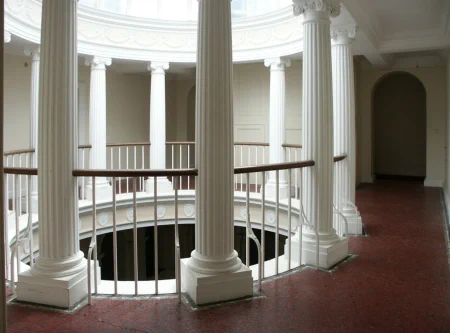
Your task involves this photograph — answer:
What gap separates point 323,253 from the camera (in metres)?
4.66

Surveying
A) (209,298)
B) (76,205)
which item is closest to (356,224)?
(209,298)

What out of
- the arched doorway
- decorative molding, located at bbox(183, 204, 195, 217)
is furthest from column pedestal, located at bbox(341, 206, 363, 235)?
the arched doorway

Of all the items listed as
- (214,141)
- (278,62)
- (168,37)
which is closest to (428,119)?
(278,62)

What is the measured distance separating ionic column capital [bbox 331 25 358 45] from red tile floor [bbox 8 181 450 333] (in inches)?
130

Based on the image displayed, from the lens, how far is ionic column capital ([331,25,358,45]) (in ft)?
20.4

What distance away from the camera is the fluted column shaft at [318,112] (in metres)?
4.77

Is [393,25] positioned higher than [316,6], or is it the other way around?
[393,25]

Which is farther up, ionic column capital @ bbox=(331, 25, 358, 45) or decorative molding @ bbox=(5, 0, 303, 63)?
decorative molding @ bbox=(5, 0, 303, 63)

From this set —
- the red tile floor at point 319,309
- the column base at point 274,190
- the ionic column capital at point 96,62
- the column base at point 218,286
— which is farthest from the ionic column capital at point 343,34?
the ionic column capital at point 96,62

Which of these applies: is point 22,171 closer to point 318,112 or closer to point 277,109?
point 318,112

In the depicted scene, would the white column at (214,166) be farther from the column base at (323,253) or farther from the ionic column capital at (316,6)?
the ionic column capital at (316,6)

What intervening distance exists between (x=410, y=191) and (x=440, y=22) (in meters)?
4.47

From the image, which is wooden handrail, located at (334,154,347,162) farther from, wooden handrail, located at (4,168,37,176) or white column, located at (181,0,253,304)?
wooden handrail, located at (4,168,37,176)

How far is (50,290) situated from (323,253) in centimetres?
287
